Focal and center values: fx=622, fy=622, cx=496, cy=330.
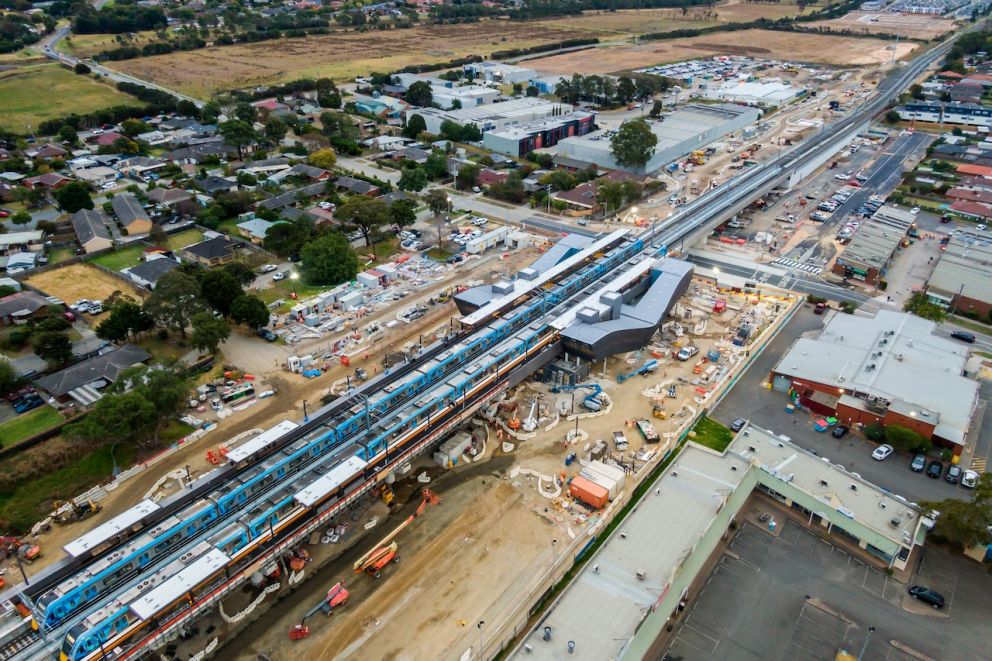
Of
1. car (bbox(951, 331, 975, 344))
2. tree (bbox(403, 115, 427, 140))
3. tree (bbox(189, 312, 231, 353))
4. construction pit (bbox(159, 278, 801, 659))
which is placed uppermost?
tree (bbox(403, 115, 427, 140))

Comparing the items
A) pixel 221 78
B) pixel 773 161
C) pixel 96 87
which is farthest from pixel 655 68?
pixel 96 87

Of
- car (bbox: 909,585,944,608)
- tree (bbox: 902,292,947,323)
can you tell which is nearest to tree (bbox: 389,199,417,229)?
tree (bbox: 902,292,947,323)

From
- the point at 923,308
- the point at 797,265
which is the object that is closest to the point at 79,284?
the point at 797,265

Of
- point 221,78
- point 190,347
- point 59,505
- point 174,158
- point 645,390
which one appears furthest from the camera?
point 221,78

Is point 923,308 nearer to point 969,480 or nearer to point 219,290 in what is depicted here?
point 969,480

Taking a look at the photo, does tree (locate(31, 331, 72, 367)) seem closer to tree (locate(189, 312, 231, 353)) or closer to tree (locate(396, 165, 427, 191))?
tree (locate(189, 312, 231, 353))

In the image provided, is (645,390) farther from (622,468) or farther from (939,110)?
Result: (939,110)

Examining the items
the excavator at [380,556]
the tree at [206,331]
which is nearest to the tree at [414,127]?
the tree at [206,331]
